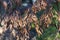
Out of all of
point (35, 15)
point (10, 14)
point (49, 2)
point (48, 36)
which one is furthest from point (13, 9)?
point (48, 36)

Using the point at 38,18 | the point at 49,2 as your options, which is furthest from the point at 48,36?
the point at 49,2

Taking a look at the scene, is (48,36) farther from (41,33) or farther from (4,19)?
(4,19)

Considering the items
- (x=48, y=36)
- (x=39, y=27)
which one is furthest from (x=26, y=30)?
(x=48, y=36)

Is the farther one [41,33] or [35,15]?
[41,33]

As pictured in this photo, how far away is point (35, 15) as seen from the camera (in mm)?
2027

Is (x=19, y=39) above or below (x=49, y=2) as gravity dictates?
below

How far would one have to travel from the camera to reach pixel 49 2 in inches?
77.8

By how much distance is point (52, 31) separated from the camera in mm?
2211

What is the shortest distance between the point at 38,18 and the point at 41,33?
19 cm

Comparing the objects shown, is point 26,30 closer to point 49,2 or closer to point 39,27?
point 39,27

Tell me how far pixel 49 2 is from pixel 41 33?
1.25 ft

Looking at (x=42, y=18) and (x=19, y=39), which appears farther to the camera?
(x=19, y=39)

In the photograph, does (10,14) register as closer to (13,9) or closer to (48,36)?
(13,9)

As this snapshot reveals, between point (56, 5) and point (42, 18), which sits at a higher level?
point (56, 5)
